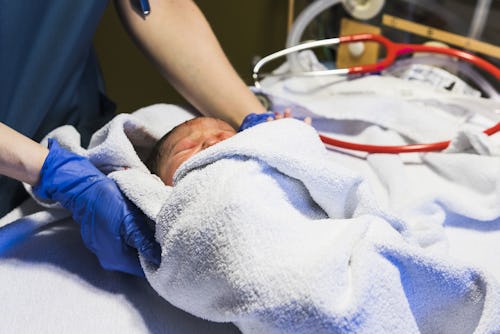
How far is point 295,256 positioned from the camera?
0.59 meters

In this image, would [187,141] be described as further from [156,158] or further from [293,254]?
[293,254]

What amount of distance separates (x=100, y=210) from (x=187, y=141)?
21 centimetres

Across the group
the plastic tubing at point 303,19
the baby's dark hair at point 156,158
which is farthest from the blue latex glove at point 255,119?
the plastic tubing at point 303,19

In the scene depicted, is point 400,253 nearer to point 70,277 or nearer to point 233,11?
point 70,277

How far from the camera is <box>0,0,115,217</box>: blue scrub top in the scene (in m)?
0.90

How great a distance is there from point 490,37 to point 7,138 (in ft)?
3.76

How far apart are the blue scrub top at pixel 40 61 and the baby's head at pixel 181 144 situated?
238 mm

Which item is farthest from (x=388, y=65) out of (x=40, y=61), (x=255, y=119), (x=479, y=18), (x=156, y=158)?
(x=40, y=61)

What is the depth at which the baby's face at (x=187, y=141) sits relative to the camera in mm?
886

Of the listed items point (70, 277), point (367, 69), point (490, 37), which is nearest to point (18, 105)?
point (70, 277)

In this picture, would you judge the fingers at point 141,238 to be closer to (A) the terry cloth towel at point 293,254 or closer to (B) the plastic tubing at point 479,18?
(A) the terry cloth towel at point 293,254

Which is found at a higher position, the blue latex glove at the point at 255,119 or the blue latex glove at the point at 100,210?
the blue latex glove at the point at 255,119

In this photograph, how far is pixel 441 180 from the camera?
1.00m

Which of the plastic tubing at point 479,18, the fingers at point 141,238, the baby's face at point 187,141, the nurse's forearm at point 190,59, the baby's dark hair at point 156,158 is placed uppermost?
the plastic tubing at point 479,18
